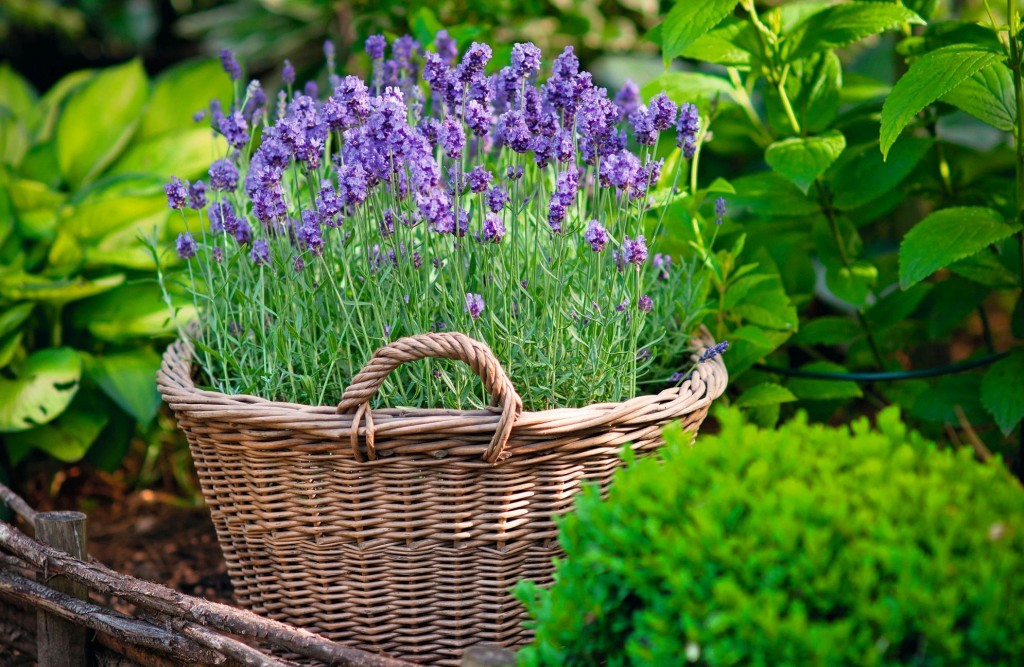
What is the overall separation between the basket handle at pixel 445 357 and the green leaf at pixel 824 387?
1068mm

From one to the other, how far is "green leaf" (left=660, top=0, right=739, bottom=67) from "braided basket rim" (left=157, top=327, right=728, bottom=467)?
71 centimetres

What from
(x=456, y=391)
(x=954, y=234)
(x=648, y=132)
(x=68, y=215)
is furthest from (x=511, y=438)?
(x=68, y=215)

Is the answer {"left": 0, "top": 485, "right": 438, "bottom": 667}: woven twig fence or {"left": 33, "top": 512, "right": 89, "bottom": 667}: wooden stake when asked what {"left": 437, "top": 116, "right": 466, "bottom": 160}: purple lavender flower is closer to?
{"left": 0, "top": 485, "right": 438, "bottom": 667}: woven twig fence

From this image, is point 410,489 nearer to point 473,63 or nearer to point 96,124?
point 473,63

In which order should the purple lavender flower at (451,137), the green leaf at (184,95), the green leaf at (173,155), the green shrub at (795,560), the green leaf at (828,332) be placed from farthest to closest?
1. the green leaf at (184,95)
2. the green leaf at (173,155)
3. the green leaf at (828,332)
4. the purple lavender flower at (451,137)
5. the green shrub at (795,560)

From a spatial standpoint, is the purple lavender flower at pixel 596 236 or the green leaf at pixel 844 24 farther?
the green leaf at pixel 844 24

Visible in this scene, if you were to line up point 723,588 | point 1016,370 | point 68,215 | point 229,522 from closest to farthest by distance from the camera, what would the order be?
1. point 723,588
2. point 229,522
3. point 1016,370
4. point 68,215

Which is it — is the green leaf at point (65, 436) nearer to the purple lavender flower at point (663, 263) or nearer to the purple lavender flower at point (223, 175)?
the purple lavender flower at point (223, 175)

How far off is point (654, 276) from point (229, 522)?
953mm

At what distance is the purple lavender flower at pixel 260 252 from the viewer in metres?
1.72

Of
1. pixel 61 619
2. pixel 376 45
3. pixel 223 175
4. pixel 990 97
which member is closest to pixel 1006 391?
pixel 990 97

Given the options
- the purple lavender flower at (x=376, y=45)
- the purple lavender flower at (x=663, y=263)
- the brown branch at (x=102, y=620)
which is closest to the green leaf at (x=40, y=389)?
the brown branch at (x=102, y=620)

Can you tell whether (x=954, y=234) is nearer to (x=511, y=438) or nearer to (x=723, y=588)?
(x=511, y=438)

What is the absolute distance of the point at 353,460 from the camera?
1545 mm
